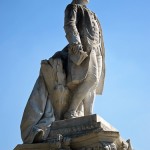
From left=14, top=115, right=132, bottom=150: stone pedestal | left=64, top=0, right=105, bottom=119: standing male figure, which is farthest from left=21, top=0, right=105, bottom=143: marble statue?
left=14, top=115, right=132, bottom=150: stone pedestal

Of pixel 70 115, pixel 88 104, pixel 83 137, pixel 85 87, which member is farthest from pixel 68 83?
pixel 83 137

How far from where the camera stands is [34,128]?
10648 mm

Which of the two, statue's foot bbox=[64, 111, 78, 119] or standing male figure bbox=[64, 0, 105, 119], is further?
standing male figure bbox=[64, 0, 105, 119]

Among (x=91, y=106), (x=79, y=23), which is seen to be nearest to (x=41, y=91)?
(x=91, y=106)

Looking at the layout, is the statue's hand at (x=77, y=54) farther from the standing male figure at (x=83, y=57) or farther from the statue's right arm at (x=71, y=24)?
the statue's right arm at (x=71, y=24)

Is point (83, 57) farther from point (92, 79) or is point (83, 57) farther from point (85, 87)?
point (85, 87)

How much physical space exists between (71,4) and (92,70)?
2.16m

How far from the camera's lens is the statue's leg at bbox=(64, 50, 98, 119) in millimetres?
11104

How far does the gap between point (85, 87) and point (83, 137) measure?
5.70ft

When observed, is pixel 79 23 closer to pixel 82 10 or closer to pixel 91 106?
pixel 82 10

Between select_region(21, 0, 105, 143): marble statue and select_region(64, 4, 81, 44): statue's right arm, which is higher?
select_region(64, 4, 81, 44): statue's right arm

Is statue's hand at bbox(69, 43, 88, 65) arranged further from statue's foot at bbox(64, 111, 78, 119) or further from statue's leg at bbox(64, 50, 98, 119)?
statue's foot at bbox(64, 111, 78, 119)

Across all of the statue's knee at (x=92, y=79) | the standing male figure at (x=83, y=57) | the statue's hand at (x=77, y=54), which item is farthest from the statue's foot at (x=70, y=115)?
the statue's hand at (x=77, y=54)

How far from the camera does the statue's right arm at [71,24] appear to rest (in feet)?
37.9
